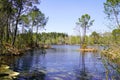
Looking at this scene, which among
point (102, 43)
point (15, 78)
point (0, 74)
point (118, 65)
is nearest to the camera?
point (102, 43)

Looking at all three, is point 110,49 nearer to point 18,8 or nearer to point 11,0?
point 11,0

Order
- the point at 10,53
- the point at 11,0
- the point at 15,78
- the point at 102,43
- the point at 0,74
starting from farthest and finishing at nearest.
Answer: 1. the point at 11,0
2. the point at 10,53
3. the point at 15,78
4. the point at 0,74
5. the point at 102,43

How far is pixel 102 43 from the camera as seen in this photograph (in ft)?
19.3

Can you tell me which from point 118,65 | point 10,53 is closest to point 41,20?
point 10,53

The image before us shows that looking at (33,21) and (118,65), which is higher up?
(33,21)

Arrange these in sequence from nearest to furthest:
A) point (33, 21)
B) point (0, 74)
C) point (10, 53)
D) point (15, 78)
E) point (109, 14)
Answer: point (0, 74), point (15, 78), point (10, 53), point (109, 14), point (33, 21)

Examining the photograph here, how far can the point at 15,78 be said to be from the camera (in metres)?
14.9

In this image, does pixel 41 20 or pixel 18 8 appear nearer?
pixel 18 8

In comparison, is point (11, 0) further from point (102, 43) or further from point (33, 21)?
point (33, 21)

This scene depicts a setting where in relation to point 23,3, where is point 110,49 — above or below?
below

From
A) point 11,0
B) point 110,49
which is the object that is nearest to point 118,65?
point 110,49

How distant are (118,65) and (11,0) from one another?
31873mm

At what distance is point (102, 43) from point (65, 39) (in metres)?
160


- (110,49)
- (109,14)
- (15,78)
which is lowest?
(15,78)
